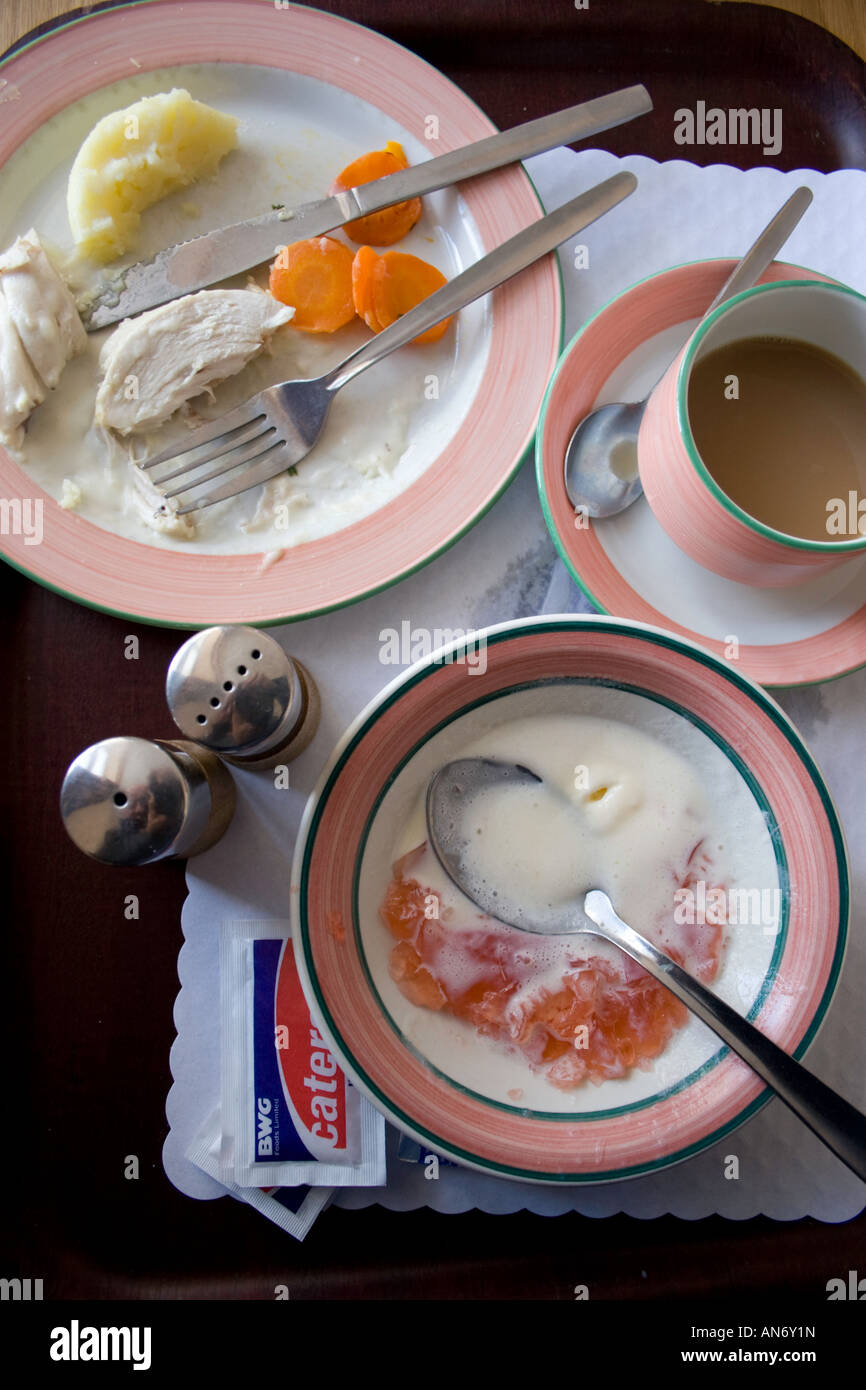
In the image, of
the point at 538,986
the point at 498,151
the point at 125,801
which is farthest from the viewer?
the point at 498,151

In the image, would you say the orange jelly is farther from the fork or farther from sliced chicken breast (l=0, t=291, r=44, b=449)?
sliced chicken breast (l=0, t=291, r=44, b=449)

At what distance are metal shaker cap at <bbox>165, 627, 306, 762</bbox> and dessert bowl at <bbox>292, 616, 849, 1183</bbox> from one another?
7cm

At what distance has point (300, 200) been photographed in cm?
100

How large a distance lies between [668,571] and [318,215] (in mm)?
520

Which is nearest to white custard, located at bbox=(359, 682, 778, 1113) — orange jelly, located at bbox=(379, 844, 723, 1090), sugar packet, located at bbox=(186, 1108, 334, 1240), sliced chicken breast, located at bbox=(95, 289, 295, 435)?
orange jelly, located at bbox=(379, 844, 723, 1090)

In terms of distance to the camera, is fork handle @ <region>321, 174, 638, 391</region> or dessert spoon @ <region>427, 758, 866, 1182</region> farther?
fork handle @ <region>321, 174, 638, 391</region>

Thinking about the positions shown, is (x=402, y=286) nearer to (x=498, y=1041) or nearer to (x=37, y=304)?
(x=37, y=304)

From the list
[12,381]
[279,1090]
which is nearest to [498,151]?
[12,381]

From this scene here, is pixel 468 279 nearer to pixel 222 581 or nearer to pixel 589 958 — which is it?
pixel 222 581

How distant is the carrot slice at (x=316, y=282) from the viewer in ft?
3.11

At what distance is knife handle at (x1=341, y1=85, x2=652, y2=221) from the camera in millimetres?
930

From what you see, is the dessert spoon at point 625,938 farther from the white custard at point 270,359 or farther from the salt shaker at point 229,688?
the white custard at point 270,359
